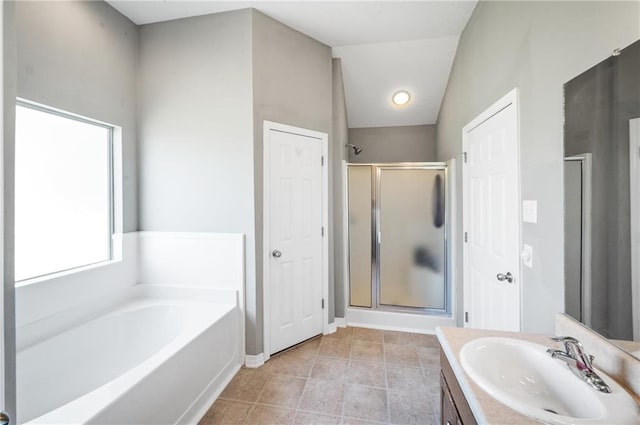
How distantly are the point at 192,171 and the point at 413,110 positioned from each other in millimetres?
2783

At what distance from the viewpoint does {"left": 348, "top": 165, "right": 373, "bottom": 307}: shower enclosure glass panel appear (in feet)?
9.69

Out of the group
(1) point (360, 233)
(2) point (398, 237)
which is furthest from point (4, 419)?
(2) point (398, 237)

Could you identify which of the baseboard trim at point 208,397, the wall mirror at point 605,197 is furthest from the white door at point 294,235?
the wall mirror at point 605,197

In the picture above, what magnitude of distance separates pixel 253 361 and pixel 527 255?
82.4 inches

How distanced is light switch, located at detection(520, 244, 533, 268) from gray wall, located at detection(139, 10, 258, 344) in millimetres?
1834

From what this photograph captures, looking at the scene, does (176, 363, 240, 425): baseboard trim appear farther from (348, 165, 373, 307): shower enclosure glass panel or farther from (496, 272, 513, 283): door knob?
(496, 272, 513, 283): door knob

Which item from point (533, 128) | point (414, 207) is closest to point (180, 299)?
point (414, 207)

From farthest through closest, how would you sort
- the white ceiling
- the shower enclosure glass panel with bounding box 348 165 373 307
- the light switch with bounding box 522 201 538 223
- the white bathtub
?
1. the shower enclosure glass panel with bounding box 348 165 373 307
2. the white ceiling
3. the light switch with bounding box 522 201 538 223
4. the white bathtub

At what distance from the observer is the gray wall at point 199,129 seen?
2162mm

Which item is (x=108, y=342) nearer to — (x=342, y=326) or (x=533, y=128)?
(x=342, y=326)

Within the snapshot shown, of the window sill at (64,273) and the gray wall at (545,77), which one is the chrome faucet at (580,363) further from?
the window sill at (64,273)

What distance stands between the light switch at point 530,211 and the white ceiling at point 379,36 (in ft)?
5.64

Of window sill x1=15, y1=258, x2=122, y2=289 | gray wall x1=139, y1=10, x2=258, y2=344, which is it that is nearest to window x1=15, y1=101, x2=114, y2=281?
window sill x1=15, y1=258, x2=122, y2=289

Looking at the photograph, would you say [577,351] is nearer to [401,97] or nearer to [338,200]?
[338,200]
